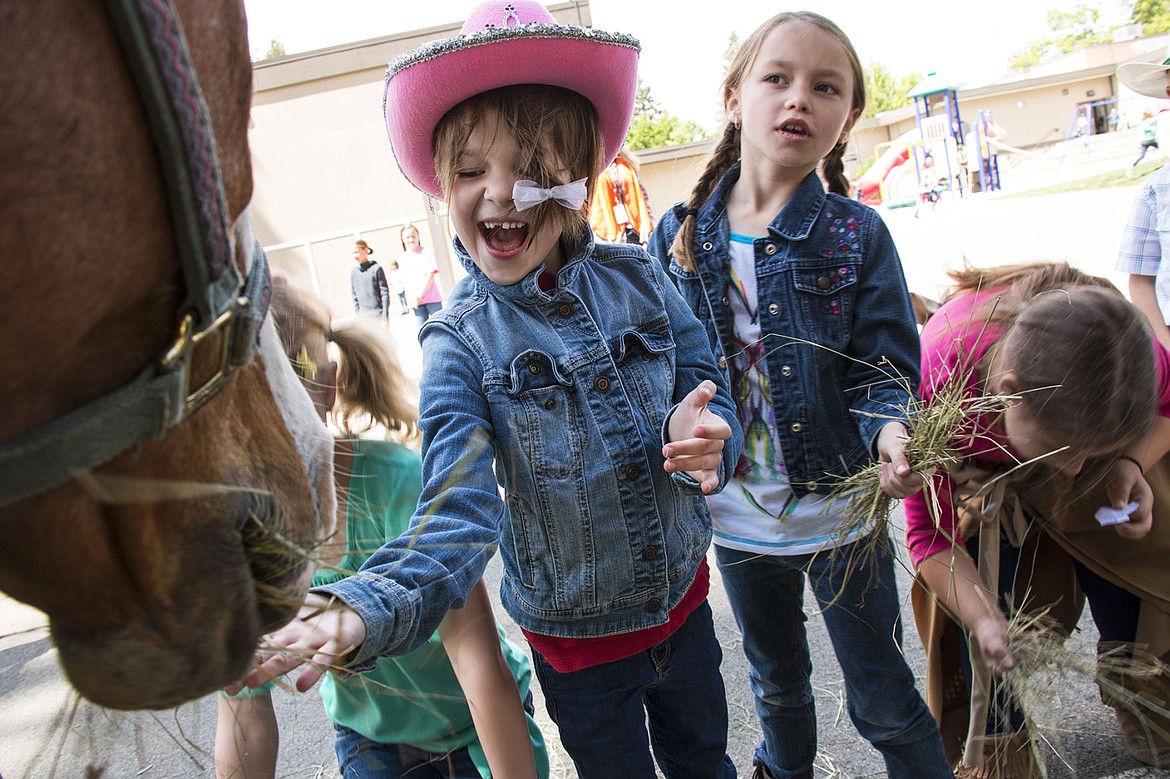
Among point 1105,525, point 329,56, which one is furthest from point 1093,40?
point 1105,525

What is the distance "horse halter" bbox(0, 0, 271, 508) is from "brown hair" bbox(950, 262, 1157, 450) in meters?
1.85

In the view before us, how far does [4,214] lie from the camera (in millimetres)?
643

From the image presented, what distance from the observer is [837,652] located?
2.08 metres

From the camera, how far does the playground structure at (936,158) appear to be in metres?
21.7

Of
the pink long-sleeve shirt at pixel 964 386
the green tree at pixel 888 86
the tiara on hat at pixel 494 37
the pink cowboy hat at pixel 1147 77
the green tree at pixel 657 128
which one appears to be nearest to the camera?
the tiara on hat at pixel 494 37

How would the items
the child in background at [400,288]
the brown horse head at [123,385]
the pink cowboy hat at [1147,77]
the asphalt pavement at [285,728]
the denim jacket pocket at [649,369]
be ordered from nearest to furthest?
the brown horse head at [123,385] < the asphalt pavement at [285,728] < the denim jacket pocket at [649,369] < the pink cowboy hat at [1147,77] < the child in background at [400,288]

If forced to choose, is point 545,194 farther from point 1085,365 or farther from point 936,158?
point 936,158

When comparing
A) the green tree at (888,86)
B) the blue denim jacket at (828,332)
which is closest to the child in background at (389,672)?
the blue denim jacket at (828,332)

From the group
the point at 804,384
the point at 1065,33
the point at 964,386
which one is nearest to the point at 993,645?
the point at 964,386

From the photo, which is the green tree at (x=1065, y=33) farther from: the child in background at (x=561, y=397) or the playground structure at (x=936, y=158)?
the child in background at (x=561, y=397)

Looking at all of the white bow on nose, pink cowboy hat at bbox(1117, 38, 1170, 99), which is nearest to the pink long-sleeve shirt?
the white bow on nose

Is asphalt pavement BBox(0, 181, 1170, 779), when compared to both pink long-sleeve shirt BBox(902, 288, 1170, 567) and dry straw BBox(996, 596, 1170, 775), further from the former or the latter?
pink long-sleeve shirt BBox(902, 288, 1170, 567)

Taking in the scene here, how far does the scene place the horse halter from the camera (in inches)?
27.5

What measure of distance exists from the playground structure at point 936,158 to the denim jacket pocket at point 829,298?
2012cm
